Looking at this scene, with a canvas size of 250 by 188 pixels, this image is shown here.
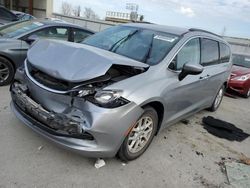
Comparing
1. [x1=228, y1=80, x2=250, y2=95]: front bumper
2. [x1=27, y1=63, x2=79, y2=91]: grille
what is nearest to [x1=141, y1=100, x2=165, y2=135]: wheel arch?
[x1=27, y1=63, x2=79, y2=91]: grille

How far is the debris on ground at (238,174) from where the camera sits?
11.1 ft

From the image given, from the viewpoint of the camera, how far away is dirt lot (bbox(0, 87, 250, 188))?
116 inches

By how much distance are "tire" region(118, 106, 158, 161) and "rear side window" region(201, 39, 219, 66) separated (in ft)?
5.79

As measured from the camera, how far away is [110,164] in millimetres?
3344

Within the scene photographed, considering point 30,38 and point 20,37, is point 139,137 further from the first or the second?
point 20,37

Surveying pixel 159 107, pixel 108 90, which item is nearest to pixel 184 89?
pixel 159 107

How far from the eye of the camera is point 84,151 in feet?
9.48

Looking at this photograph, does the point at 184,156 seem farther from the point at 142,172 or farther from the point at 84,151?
the point at 84,151

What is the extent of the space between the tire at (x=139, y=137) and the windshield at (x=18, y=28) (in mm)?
3697

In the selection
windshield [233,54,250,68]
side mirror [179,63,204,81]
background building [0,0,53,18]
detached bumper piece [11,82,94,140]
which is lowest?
background building [0,0,53,18]

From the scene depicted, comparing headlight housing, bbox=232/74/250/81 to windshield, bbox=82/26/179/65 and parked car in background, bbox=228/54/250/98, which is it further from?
windshield, bbox=82/26/179/65

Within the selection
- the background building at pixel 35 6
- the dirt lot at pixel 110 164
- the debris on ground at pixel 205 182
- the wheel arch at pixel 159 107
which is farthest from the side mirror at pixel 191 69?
the background building at pixel 35 6

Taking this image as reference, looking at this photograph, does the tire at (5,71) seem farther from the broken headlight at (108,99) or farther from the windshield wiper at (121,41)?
the broken headlight at (108,99)

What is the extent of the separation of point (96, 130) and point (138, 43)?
5.71 ft
